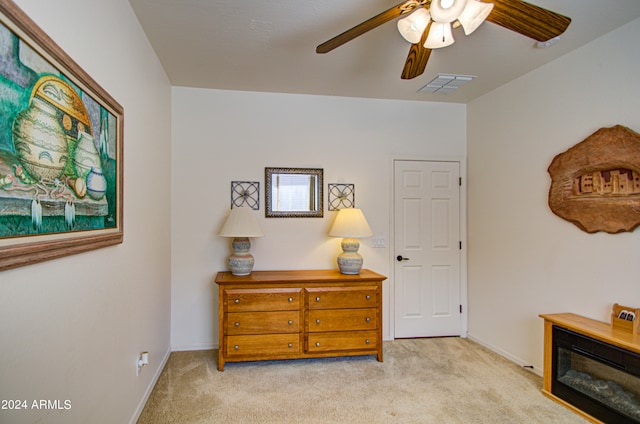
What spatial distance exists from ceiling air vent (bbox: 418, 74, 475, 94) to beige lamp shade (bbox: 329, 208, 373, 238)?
1.44 metres

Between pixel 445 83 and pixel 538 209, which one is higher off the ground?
pixel 445 83

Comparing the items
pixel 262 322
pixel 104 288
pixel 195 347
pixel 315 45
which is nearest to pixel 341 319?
pixel 262 322

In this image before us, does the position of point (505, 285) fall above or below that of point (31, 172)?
below

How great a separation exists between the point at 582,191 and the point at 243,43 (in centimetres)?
279

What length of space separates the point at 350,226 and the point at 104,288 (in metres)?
2.09

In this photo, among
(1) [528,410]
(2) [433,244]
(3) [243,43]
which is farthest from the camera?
(2) [433,244]

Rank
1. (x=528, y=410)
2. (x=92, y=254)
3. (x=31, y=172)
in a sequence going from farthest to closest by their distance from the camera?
(x=528, y=410) → (x=92, y=254) → (x=31, y=172)

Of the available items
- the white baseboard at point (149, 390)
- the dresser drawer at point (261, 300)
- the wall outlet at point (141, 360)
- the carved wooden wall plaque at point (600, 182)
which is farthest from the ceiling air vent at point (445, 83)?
the white baseboard at point (149, 390)

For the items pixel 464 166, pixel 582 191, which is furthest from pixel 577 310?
pixel 464 166

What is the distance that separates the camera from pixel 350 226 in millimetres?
3189

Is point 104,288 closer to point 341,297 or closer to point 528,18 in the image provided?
point 341,297

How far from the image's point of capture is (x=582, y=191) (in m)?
2.47

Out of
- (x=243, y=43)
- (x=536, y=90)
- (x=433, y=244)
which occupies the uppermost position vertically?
(x=243, y=43)

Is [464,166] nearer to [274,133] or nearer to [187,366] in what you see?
[274,133]
